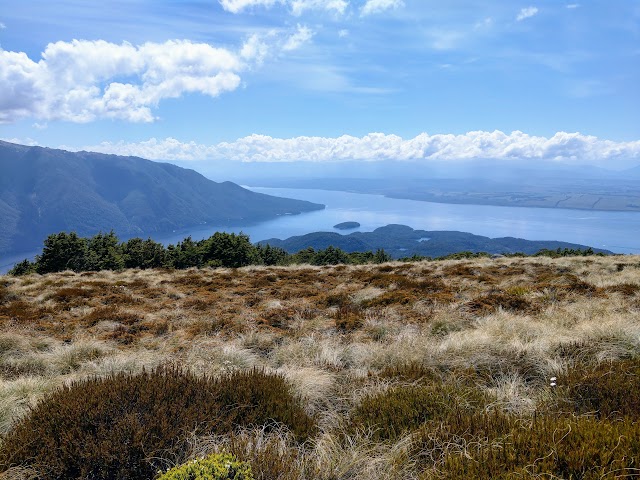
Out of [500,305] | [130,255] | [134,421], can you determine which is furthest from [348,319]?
[130,255]

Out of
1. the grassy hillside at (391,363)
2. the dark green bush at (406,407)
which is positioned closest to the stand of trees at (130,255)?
the grassy hillside at (391,363)

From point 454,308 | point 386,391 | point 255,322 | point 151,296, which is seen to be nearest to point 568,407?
point 386,391

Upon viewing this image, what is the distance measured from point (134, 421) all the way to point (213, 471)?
119cm

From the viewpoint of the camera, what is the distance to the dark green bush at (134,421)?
3.02m

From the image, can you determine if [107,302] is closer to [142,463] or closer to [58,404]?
[58,404]

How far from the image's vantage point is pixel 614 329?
614 cm

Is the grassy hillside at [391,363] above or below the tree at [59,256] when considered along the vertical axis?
above

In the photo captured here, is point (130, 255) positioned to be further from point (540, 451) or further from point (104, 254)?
point (540, 451)

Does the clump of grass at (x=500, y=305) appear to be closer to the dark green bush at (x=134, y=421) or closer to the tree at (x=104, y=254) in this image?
the dark green bush at (x=134, y=421)

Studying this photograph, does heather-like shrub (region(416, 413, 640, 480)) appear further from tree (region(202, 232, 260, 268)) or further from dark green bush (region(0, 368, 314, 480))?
tree (region(202, 232, 260, 268))

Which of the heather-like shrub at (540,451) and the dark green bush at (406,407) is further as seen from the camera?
the dark green bush at (406,407)

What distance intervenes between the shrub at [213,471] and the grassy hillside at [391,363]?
18 centimetres

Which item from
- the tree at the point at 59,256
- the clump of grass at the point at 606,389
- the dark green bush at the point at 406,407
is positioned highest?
the clump of grass at the point at 606,389

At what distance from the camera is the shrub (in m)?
2.53
